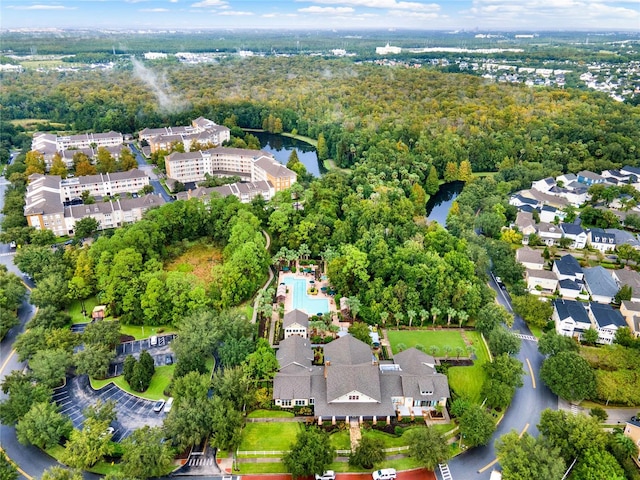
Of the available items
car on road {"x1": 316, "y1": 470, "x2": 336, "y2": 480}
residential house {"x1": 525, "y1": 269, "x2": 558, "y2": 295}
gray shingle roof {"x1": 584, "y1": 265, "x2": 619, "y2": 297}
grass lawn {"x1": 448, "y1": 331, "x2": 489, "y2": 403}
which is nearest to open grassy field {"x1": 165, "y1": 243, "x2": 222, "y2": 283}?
car on road {"x1": 316, "y1": 470, "x2": 336, "y2": 480}

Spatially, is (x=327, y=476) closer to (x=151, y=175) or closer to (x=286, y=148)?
(x=151, y=175)

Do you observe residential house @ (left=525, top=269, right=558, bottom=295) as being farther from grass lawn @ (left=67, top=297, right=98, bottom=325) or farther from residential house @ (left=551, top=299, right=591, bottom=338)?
grass lawn @ (left=67, top=297, right=98, bottom=325)

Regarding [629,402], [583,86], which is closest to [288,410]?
[629,402]

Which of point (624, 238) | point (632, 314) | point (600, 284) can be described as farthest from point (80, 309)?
point (624, 238)

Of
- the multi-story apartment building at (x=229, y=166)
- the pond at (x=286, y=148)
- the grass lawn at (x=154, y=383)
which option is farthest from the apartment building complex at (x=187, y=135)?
the grass lawn at (x=154, y=383)

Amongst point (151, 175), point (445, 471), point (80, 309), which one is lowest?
point (445, 471)

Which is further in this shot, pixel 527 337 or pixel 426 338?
pixel 527 337
